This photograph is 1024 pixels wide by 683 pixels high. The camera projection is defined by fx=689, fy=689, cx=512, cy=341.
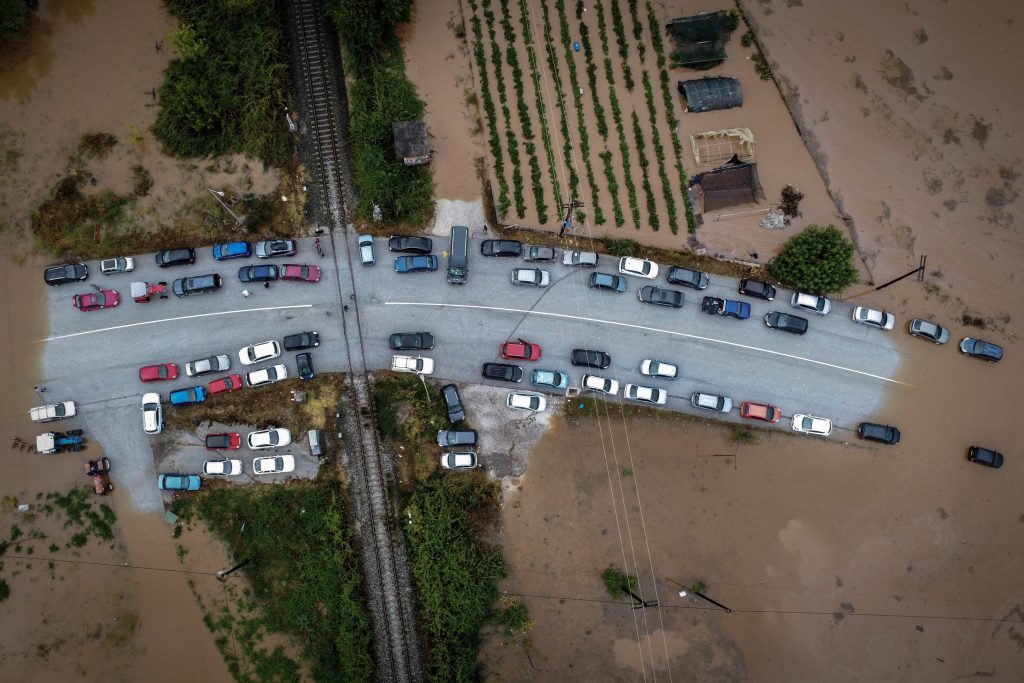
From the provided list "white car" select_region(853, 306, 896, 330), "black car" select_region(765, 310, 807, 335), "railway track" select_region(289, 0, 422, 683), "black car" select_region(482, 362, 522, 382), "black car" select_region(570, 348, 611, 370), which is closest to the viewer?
"railway track" select_region(289, 0, 422, 683)

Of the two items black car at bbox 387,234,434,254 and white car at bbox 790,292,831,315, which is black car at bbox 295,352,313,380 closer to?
black car at bbox 387,234,434,254

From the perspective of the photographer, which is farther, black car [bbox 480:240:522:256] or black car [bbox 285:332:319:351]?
black car [bbox 480:240:522:256]

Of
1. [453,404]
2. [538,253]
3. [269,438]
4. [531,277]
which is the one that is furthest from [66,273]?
[538,253]

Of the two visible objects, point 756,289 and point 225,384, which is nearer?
point 225,384

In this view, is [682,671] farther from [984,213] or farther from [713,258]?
[984,213]

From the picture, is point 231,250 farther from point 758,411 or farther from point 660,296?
point 758,411

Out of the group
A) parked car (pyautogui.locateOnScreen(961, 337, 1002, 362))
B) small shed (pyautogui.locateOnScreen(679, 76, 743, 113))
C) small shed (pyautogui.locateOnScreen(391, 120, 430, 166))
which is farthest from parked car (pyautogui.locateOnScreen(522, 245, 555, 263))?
parked car (pyautogui.locateOnScreen(961, 337, 1002, 362))

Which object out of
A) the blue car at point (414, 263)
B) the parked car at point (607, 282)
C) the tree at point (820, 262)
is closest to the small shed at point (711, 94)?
the tree at point (820, 262)
